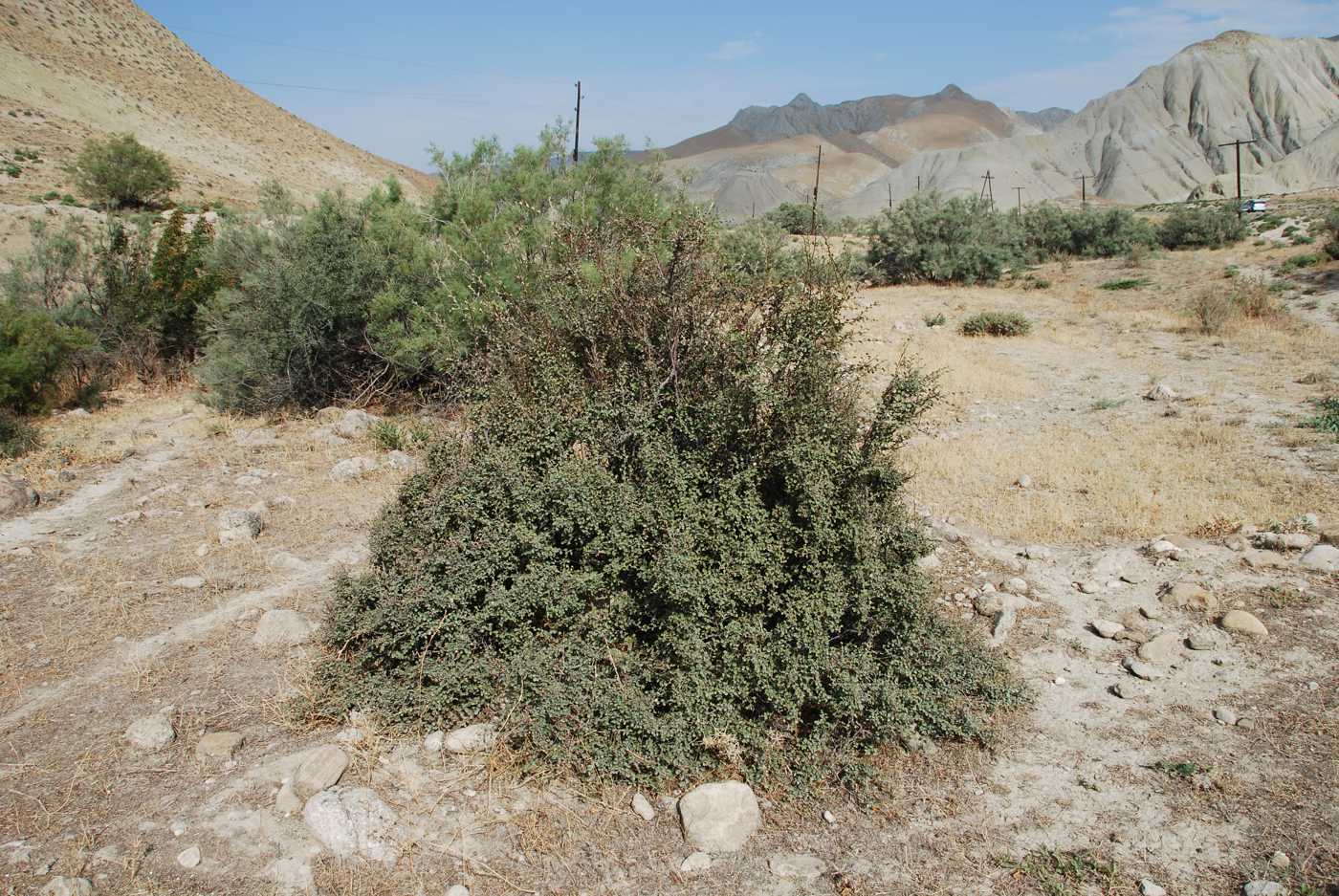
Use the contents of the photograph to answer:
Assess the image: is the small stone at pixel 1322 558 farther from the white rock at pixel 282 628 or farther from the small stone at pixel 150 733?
the small stone at pixel 150 733

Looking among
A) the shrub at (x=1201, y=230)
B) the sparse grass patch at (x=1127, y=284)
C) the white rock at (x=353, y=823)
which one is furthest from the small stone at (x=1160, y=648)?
the shrub at (x=1201, y=230)

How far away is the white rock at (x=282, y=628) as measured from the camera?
518cm

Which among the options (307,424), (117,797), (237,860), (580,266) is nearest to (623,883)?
(237,860)

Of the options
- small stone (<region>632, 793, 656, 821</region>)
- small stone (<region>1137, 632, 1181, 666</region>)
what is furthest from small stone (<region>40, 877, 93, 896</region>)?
small stone (<region>1137, 632, 1181, 666</region>)

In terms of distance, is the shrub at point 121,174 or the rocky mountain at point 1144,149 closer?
the shrub at point 121,174

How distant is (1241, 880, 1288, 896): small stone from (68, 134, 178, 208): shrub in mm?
35733

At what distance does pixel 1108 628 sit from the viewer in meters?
5.33

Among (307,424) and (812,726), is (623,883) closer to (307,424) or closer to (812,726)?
(812,726)

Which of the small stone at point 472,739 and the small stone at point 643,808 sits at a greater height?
the small stone at point 472,739

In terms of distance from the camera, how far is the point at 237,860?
3389 millimetres

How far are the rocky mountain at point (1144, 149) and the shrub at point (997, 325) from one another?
161 ft

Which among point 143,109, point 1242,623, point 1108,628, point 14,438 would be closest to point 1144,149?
point 143,109

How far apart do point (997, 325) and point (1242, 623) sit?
474 inches

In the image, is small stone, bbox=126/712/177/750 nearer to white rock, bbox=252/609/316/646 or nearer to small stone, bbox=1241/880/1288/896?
white rock, bbox=252/609/316/646
